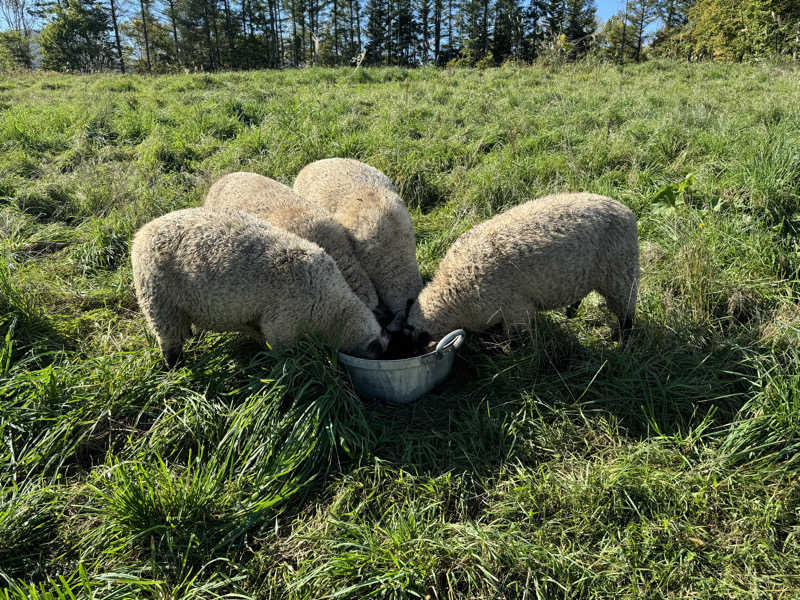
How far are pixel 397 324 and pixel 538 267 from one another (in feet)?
3.87

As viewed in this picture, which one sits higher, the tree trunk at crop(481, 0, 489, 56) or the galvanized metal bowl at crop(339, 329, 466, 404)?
the tree trunk at crop(481, 0, 489, 56)

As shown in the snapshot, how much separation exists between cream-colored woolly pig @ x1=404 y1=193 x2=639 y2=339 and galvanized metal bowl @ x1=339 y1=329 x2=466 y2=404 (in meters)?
0.39

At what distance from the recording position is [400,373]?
10.4ft

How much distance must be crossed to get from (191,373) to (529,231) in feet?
8.67

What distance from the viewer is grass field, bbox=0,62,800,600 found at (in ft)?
7.14

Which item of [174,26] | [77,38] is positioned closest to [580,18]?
[174,26]

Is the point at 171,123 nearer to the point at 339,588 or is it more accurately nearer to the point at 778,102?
the point at 339,588

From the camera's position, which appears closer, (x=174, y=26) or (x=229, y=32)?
(x=174, y=26)

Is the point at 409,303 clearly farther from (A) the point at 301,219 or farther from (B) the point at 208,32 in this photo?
(B) the point at 208,32

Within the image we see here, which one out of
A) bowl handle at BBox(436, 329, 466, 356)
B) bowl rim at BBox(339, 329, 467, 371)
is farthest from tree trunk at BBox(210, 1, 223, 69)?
bowl handle at BBox(436, 329, 466, 356)

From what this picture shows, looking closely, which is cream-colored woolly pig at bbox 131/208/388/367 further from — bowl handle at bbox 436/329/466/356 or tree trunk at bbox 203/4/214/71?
tree trunk at bbox 203/4/214/71

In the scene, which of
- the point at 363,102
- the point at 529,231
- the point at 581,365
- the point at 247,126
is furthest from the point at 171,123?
the point at 581,365

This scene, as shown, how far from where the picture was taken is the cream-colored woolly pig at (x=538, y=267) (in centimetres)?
344

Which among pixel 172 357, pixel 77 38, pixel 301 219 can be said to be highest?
pixel 77 38
